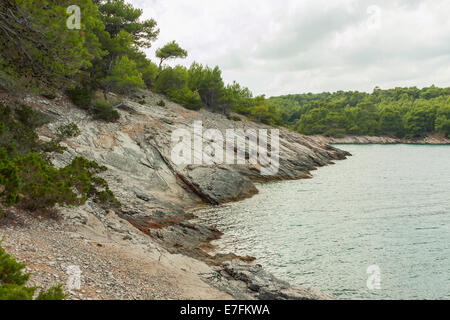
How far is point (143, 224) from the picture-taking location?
1877 centimetres

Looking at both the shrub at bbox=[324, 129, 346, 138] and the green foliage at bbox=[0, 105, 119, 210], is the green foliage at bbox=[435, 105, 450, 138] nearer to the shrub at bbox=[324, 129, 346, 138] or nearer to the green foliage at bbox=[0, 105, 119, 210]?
the shrub at bbox=[324, 129, 346, 138]

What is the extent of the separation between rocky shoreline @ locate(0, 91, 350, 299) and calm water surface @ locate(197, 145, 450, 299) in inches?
78.9

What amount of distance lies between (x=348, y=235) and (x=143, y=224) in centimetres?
1415

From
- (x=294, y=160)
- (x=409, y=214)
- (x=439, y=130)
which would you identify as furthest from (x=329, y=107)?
(x=409, y=214)

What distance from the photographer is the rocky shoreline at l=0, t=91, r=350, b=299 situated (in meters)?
9.73

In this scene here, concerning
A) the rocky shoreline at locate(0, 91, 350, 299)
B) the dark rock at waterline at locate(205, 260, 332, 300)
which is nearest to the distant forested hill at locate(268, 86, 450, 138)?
the rocky shoreline at locate(0, 91, 350, 299)

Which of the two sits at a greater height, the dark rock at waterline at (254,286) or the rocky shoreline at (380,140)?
the rocky shoreline at (380,140)

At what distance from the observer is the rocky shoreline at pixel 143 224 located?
9727 mm

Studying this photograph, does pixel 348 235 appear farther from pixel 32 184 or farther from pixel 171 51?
pixel 171 51

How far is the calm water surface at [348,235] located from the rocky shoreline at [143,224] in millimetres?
2003

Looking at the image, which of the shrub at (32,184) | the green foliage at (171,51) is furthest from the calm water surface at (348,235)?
the green foliage at (171,51)

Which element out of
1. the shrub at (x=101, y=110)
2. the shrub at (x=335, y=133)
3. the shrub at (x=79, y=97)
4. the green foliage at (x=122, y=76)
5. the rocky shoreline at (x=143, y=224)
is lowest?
the rocky shoreline at (x=143, y=224)

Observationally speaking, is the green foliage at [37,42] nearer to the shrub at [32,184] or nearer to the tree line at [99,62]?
the tree line at [99,62]
